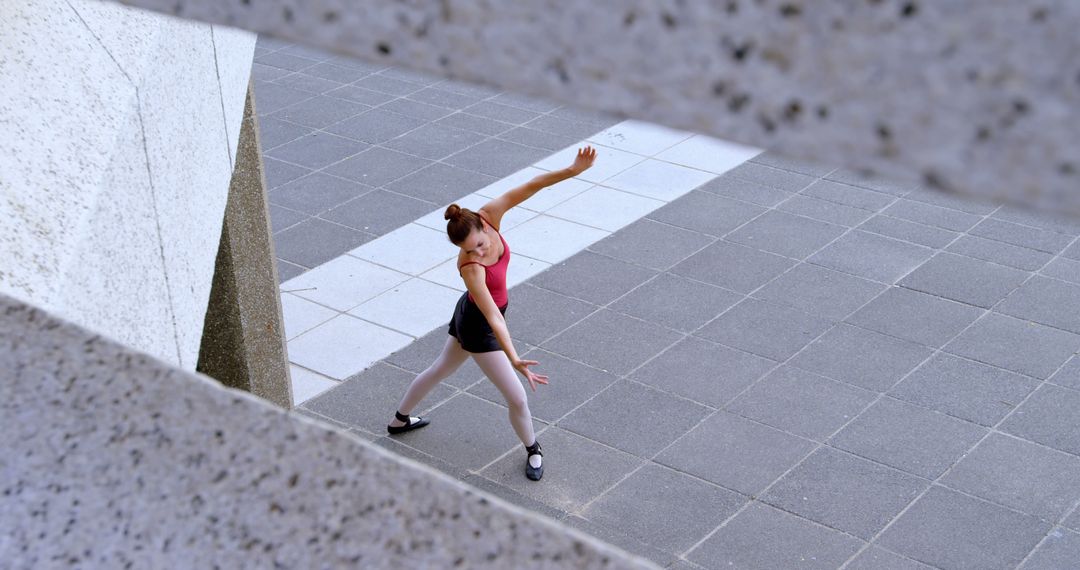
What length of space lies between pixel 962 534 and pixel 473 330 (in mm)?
2775

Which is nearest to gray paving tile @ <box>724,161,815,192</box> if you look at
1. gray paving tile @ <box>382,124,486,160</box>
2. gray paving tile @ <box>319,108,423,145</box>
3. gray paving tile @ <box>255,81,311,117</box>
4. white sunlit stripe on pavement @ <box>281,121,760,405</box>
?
white sunlit stripe on pavement @ <box>281,121,760,405</box>

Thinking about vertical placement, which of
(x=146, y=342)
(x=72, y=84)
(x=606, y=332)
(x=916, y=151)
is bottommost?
(x=606, y=332)

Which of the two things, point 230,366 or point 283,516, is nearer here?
point 283,516

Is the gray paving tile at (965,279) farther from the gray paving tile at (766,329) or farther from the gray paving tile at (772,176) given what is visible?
the gray paving tile at (772,176)

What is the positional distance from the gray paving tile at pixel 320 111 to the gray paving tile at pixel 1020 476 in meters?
7.63

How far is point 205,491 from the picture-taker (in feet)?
3.67

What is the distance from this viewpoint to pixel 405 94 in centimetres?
1277

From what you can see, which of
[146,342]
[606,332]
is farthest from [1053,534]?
[146,342]

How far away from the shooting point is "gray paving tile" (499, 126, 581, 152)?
11234mm

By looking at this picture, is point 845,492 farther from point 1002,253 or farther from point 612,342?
point 1002,253

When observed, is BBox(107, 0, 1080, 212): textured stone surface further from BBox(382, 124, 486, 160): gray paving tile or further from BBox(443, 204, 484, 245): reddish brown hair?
BBox(382, 124, 486, 160): gray paving tile

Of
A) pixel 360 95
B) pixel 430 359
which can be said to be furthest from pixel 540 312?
pixel 360 95

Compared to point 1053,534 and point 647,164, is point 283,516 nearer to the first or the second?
point 1053,534

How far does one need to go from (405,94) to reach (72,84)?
10.4 m
